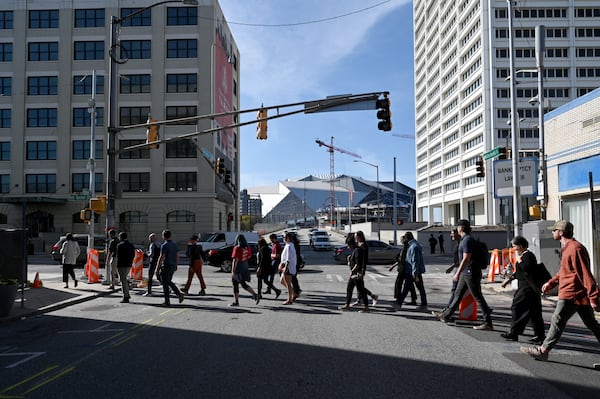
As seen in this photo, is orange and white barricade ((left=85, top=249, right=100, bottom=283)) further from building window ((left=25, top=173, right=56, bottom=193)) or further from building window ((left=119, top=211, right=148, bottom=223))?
building window ((left=25, top=173, right=56, bottom=193))

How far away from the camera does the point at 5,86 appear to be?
44469 millimetres

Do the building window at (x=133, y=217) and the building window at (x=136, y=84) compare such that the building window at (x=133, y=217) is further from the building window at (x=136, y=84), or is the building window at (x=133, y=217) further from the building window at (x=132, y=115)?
the building window at (x=136, y=84)

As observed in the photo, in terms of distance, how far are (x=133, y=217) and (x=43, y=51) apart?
1791cm

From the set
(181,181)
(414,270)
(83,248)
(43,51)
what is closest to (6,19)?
(43,51)

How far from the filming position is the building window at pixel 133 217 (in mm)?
43812

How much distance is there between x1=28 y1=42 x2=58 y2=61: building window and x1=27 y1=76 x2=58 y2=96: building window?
1.79 metres

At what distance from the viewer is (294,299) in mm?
12289

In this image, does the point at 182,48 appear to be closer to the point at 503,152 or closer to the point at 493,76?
the point at 503,152

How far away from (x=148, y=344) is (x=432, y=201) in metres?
84.6

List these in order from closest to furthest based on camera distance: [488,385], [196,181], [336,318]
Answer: [488,385] → [336,318] → [196,181]

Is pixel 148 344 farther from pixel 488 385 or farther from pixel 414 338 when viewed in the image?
pixel 488 385

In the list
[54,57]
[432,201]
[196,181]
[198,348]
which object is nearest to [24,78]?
[54,57]

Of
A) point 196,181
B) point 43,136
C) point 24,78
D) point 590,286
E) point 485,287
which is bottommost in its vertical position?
point 485,287

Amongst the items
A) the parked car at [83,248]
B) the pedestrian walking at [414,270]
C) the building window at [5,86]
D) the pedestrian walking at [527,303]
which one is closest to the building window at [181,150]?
the building window at [5,86]
